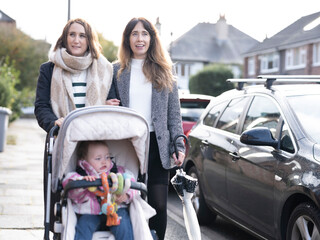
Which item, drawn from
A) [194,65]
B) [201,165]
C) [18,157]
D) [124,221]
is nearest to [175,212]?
[201,165]

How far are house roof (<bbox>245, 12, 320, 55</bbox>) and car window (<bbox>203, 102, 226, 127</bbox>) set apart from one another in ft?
132

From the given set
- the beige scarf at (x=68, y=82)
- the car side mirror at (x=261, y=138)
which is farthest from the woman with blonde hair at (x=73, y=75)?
the car side mirror at (x=261, y=138)

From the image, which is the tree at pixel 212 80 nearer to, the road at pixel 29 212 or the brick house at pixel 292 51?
the brick house at pixel 292 51

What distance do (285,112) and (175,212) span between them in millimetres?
3362

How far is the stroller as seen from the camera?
12.7 feet

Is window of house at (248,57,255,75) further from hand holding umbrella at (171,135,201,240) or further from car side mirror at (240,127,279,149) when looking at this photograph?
hand holding umbrella at (171,135,201,240)

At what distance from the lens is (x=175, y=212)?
8.37m

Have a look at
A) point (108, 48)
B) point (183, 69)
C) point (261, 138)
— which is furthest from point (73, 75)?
point (183, 69)

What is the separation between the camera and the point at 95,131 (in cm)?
395

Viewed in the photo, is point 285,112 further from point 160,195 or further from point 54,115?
point 54,115

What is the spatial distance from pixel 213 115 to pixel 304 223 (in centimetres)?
298

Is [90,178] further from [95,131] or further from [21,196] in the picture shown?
[21,196]

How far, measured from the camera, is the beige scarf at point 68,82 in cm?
450

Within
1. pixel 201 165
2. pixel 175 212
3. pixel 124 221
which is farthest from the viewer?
pixel 175 212
